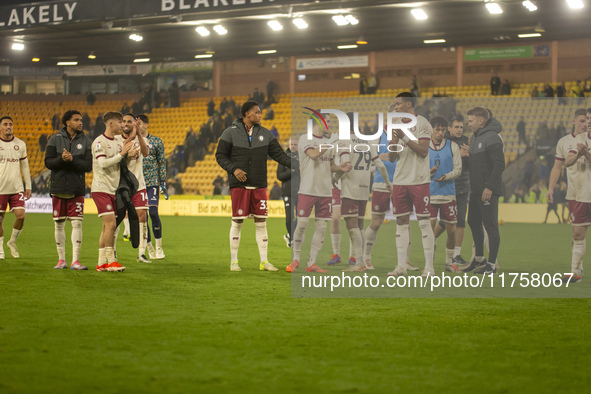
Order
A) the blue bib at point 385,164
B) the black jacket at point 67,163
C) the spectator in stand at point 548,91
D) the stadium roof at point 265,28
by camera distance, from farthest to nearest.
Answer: the spectator in stand at point 548,91 < the stadium roof at point 265,28 < the black jacket at point 67,163 < the blue bib at point 385,164

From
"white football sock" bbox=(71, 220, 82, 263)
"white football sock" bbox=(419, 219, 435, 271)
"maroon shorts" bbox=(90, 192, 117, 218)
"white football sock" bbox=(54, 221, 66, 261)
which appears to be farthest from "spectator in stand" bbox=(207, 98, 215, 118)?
"white football sock" bbox=(419, 219, 435, 271)

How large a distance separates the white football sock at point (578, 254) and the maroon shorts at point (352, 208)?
7.47ft

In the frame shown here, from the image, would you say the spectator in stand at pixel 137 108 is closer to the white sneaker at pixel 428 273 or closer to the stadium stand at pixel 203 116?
the stadium stand at pixel 203 116

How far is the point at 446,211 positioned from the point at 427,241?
0.37m

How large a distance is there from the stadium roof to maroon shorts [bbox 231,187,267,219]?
13.2 m

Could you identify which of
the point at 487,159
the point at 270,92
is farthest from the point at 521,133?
the point at 270,92

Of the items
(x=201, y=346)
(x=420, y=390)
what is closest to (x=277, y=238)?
(x=201, y=346)

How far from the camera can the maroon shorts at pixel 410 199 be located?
288 inches

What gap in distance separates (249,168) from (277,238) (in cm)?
602

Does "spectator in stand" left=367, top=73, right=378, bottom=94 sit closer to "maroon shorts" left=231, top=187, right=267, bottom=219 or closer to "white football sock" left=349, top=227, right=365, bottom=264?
"maroon shorts" left=231, top=187, right=267, bottom=219

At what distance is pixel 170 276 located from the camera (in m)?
8.52

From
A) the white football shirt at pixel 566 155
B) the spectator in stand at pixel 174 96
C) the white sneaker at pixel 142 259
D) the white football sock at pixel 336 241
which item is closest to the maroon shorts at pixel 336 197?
the white football sock at pixel 336 241

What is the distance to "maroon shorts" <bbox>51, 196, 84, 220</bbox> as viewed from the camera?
8.95 m

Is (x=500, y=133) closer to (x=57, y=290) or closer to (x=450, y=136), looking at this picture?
(x=450, y=136)
